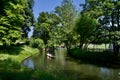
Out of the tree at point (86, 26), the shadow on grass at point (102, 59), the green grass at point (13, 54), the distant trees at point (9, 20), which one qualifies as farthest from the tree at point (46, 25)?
the distant trees at point (9, 20)

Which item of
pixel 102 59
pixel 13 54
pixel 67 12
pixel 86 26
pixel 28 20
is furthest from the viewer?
pixel 67 12

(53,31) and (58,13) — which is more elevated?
(58,13)

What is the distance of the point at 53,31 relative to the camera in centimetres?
7575

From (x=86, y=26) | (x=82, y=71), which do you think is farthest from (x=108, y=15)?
(x=82, y=71)

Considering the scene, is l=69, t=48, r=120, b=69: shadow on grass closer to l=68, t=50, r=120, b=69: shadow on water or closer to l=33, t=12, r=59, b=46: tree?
l=68, t=50, r=120, b=69: shadow on water

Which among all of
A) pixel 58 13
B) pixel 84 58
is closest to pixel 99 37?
pixel 84 58

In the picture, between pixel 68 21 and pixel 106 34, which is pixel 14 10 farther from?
pixel 68 21

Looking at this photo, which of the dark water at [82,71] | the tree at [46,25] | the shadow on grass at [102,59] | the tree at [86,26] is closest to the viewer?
the dark water at [82,71]

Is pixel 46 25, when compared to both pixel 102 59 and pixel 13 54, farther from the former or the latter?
pixel 13 54

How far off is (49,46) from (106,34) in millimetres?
38871

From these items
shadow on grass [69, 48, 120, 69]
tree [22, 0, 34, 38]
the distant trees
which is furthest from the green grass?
tree [22, 0, 34, 38]

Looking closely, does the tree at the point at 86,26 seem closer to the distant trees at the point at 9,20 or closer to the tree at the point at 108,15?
the tree at the point at 108,15

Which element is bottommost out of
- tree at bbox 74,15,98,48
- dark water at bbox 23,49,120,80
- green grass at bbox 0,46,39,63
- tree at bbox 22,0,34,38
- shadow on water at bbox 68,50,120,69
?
Answer: dark water at bbox 23,49,120,80

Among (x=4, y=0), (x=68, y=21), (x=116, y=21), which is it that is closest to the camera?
(x=4, y=0)
